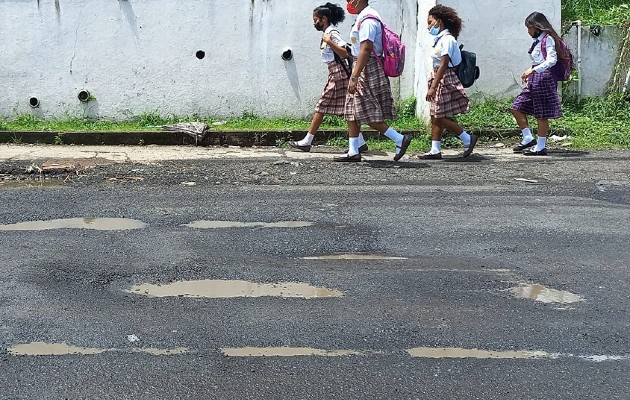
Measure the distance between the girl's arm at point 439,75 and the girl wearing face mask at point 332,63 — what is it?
0.92m

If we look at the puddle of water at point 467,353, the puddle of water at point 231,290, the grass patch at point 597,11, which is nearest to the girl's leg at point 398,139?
the grass patch at point 597,11

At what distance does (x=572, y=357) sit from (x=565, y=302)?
73 cm

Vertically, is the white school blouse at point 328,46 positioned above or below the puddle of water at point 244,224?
above

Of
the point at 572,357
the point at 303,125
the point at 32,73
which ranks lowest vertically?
the point at 572,357

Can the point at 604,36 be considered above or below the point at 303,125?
above

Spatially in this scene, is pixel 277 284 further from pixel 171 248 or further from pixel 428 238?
pixel 428 238

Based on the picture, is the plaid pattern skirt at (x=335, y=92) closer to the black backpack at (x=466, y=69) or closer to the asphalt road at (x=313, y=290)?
the black backpack at (x=466, y=69)

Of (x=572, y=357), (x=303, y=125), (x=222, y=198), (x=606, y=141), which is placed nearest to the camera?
(x=572, y=357)

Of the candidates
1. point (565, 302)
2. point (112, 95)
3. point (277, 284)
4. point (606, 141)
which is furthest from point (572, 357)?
point (112, 95)

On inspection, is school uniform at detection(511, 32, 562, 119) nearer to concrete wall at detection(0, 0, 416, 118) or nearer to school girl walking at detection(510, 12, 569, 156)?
school girl walking at detection(510, 12, 569, 156)

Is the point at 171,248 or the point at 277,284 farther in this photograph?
the point at 171,248

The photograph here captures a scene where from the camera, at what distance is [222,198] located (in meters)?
7.02

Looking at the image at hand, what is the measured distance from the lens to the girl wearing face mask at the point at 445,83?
29.6 feet

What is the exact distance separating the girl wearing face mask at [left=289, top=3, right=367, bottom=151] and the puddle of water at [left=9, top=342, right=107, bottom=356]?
578cm
